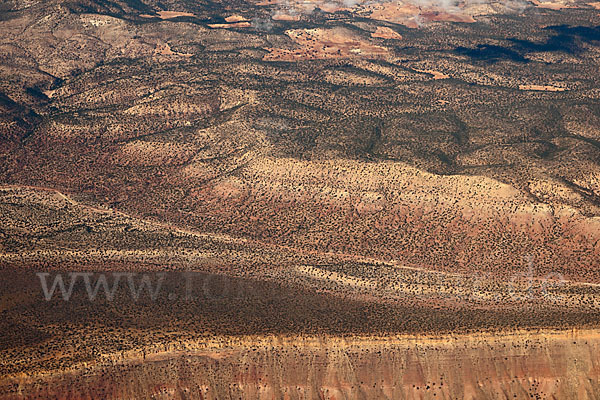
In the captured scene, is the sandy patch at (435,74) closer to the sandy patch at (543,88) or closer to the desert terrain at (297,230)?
the desert terrain at (297,230)

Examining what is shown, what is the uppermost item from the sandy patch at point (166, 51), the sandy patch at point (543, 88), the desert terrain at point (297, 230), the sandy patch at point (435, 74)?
the desert terrain at point (297, 230)

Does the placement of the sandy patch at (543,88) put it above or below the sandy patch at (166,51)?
above

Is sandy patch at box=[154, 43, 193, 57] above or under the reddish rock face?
under

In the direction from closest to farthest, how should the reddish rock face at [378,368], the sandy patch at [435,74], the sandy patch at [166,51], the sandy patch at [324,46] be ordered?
the reddish rock face at [378,368]
the sandy patch at [435,74]
the sandy patch at [166,51]
the sandy patch at [324,46]

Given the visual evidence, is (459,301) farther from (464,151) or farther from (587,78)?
(587,78)

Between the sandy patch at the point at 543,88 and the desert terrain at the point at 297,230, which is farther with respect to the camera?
the sandy patch at the point at 543,88

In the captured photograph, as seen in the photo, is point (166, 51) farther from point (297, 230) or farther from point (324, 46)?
Answer: point (297, 230)

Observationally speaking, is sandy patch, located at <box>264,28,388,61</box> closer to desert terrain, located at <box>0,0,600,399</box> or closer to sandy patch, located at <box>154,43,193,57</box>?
desert terrain, located at <box>0,0,600,399</box>

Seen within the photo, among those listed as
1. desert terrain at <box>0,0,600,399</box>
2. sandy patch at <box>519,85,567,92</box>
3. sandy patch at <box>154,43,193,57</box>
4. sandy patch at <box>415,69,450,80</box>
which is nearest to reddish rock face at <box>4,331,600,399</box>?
desert terrain at <box>0,0,600,399</box>

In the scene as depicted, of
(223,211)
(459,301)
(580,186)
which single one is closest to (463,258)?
(459,301)

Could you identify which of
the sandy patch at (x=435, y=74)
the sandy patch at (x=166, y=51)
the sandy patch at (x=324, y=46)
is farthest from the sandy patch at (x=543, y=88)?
the sandy patch at (x=166, y=51)

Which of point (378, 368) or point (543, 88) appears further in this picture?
point (543, 88)

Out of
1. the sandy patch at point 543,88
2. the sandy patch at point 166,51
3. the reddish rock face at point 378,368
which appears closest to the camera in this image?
the reddish rock face at point 378,368

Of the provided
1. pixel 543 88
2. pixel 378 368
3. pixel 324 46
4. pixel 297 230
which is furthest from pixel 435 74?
pixel 378 368
